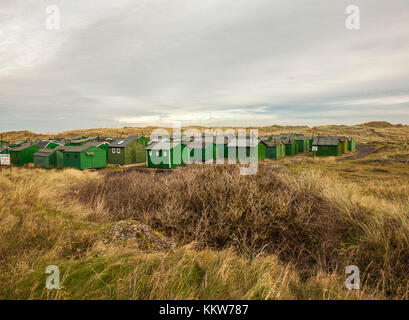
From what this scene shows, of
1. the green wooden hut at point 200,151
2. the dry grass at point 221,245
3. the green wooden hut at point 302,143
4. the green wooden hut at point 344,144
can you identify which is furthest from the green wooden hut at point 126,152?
the green wooden hut at point 344,144

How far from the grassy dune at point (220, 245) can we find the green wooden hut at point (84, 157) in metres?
28.7

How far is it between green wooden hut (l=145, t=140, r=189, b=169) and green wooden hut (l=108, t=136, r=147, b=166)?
6096 mm

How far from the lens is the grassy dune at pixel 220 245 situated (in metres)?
2.75

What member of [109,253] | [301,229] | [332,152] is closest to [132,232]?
[109,253]

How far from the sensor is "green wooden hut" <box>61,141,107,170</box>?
32.8 metres

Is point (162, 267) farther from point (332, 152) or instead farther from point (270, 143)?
point (332, 152)

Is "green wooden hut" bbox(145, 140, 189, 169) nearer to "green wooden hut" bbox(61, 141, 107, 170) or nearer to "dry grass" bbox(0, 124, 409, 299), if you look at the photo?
"green wooden hut" bbox(61, 141, 107, 170)

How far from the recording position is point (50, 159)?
114ft

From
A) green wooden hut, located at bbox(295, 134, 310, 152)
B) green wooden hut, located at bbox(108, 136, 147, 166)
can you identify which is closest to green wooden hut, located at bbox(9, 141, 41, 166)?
green wooden hut, located at bbox(108, 136, 147, 166)

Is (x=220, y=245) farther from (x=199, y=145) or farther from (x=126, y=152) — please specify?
(x=126, y=152)

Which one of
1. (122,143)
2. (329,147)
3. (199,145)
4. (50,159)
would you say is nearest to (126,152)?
(122,143)

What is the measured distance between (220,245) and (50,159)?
38.7 metres

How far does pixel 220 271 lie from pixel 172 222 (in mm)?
3020

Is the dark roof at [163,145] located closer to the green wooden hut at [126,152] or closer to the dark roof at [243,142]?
the green wooden hut at [126,152]
